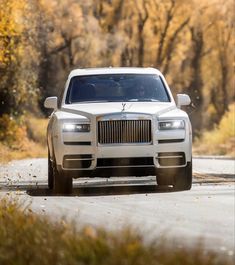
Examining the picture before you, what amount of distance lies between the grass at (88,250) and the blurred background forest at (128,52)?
3371cm

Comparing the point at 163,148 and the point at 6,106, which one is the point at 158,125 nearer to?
the point at 163,148

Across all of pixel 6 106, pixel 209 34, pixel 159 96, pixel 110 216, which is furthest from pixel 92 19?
pixel 110 216

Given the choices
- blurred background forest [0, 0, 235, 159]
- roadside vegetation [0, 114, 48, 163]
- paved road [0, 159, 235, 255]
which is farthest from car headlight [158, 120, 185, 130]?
blurred background forest [0, 0, 235, 159]

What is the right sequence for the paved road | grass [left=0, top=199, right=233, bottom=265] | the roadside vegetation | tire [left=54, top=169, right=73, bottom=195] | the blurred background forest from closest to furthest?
grass [left=0, top=199, right=233, bottom=265]
the paved road
tire [left=54, top=169, right=73, bottom=195]
the roadside vegetation
the blurred background forest

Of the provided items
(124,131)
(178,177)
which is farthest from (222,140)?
(124,131)

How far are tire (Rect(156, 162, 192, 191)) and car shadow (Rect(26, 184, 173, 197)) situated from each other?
17 cm

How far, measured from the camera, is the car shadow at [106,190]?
1842 cm

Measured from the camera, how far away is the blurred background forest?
45.4m

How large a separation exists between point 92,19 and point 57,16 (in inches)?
215

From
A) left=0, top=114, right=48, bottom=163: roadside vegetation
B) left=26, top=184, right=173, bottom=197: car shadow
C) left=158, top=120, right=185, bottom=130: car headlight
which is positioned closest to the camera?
left=158, top=120, right=185, bottom=130: car headlight

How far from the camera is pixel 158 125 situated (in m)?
17.7

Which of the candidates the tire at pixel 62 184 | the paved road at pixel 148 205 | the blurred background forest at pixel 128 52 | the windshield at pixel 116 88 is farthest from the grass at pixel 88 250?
the blurred background forest at pixel 128 52

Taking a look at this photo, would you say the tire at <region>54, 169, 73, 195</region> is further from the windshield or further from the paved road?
the windshield

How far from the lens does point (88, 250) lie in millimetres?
8555
